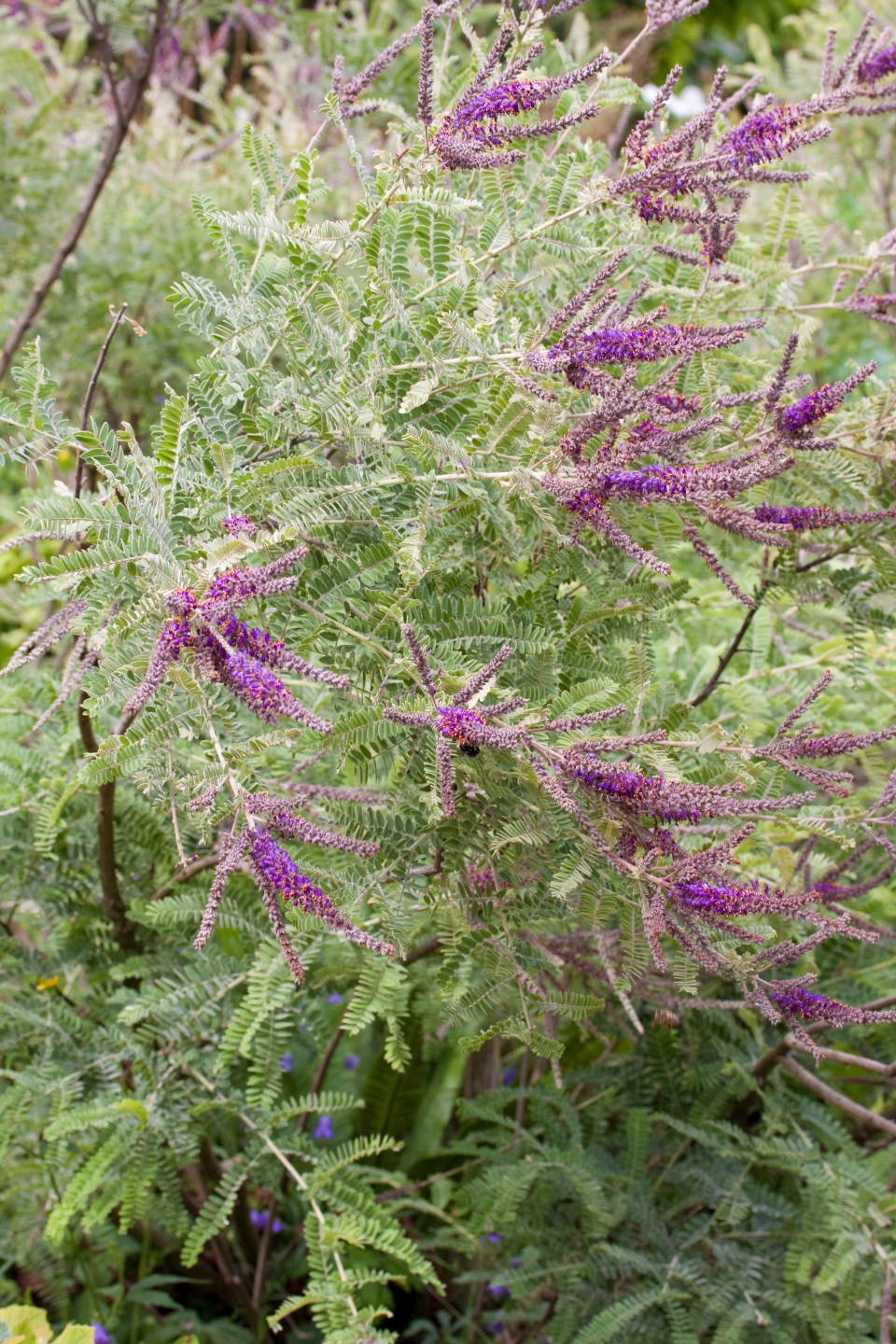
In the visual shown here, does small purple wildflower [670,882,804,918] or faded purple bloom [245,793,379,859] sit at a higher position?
faded purple bloom [245,793,379,859]

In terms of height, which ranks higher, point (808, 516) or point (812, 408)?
point (812, 408)

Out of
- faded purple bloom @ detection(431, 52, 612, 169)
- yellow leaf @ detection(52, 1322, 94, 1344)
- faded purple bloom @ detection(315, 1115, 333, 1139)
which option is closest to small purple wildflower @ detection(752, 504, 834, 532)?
faded purple bloom @ detection(431, 52, 612, 169)

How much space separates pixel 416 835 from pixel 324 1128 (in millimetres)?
1437

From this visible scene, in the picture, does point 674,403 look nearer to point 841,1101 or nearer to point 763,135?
point 763,135

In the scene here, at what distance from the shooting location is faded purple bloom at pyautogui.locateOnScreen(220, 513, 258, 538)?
3.39 feet

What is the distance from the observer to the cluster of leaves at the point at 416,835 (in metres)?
1.18

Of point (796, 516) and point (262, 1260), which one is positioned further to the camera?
point (262, 1260)

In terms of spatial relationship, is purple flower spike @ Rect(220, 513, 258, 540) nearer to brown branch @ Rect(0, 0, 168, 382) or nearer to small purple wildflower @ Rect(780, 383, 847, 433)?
small purple wildflower @ Rect(780, 383, 847, 433)

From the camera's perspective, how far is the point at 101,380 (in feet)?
9.41

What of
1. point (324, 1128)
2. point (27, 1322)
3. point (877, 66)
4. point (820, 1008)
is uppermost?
point (877, 66)

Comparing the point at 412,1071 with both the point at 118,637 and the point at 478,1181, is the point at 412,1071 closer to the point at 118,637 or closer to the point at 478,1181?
the point at 478,1181

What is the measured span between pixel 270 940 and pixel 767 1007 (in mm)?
707

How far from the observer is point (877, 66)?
1352 mm

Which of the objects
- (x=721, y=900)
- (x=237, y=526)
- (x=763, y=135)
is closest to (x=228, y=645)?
(x=237, y=526)
